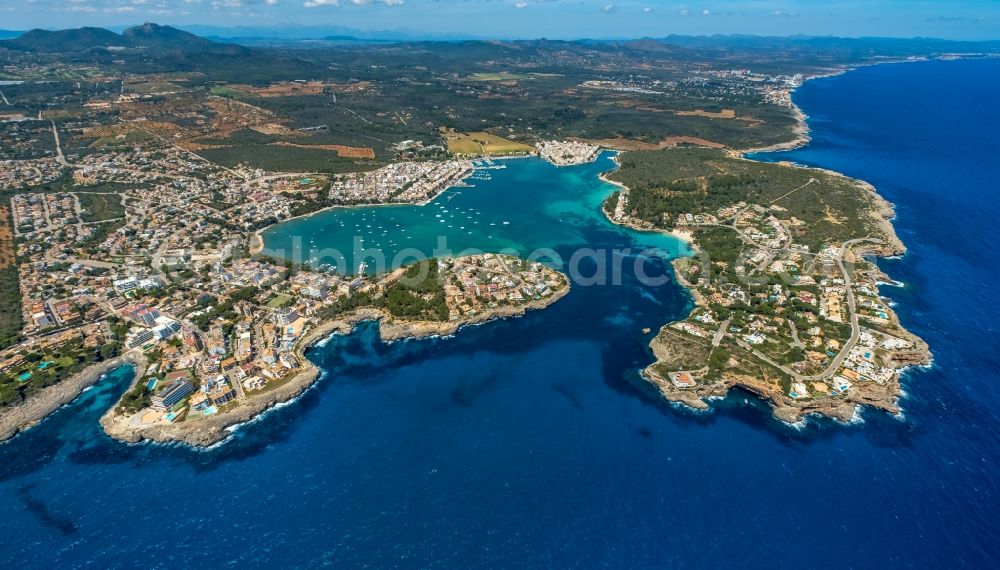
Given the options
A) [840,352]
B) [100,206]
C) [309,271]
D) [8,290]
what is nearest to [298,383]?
[309,271]

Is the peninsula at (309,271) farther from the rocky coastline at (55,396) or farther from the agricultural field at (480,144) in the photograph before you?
the agricultural field at (480,144)

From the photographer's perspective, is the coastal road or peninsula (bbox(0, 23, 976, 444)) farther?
the coastal road

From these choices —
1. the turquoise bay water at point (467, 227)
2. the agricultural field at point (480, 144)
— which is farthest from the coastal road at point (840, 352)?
the agricultural field at point (480, 144)

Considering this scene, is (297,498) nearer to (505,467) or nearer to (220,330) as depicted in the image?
(505,467)

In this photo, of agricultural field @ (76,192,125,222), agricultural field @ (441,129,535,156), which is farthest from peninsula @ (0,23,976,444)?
agricultural field @ (441,129,535,156)

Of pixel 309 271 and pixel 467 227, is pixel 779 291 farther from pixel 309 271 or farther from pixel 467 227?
pixel 309 271

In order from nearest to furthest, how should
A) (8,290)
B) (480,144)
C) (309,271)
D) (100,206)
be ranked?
1. (8,290)
2. (309,271)
3. (100,206)
4. (480,144)

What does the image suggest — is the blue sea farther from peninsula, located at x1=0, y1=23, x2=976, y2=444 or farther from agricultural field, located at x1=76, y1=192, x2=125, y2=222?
agricultural field, located at x1=76, y1=192, x2=125, y2=222

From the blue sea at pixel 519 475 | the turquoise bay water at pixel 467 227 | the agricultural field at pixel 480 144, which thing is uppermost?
the agricultural field at pixel 480 144

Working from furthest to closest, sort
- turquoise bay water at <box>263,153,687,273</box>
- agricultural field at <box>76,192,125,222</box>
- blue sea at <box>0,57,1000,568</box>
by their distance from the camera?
1. agricultural field at <box>76,192,125,222</box>
2. turquoise bay water at <box>263,153,687,273</box>
3. blue sea at <box>0,57,1000,568</box>
